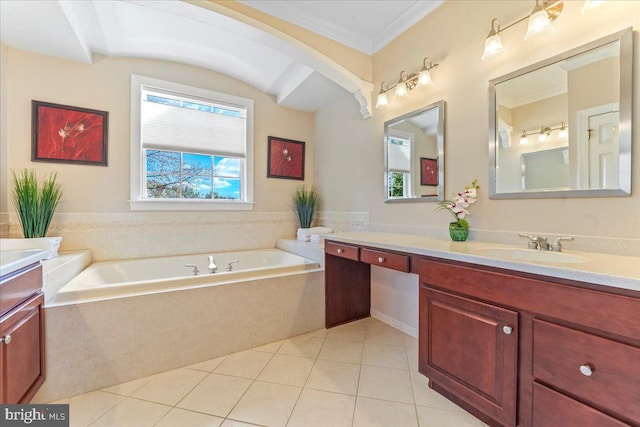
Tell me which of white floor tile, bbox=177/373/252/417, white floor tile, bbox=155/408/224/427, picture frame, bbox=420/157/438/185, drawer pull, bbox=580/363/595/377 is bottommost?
white floor tile, bbox=177/373/252/417

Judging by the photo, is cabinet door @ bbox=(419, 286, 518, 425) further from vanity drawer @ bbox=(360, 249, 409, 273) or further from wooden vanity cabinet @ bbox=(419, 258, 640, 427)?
vanity drawer @ bbox=(360, 249, 409, 273)

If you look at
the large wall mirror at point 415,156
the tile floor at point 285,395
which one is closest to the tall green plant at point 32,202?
the tile floor at point 285,395

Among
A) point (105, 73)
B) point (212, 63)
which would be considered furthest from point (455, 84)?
point (105, 73)

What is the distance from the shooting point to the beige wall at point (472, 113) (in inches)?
49.6

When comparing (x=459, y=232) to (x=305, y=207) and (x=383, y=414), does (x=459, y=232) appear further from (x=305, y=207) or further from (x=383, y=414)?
(x=305, y=207)

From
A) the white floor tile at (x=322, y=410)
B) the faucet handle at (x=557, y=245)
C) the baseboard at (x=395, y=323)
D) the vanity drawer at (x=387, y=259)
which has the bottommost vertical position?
the white floor tile at (x=322, y=410)

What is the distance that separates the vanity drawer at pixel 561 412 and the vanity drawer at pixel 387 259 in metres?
0.73

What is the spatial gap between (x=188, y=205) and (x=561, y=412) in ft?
10.0

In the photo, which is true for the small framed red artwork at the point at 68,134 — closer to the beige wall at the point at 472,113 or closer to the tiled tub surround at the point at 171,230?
the tiled tub surround at the point at 171,230

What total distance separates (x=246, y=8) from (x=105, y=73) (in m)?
1.57

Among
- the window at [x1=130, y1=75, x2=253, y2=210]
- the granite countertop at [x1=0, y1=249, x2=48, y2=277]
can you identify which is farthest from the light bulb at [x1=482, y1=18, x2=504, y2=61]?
the granite countertop at [x1=0, y1=249, x2=48, y2=277]

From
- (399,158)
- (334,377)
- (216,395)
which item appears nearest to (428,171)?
(399,158)

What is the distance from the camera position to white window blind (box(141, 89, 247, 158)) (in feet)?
8.84

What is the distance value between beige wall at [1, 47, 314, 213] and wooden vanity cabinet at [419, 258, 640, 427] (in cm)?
282
